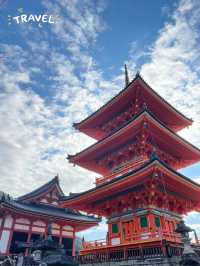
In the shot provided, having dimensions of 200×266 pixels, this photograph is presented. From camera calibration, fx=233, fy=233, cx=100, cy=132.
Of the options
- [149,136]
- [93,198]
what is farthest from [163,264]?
[149,136]

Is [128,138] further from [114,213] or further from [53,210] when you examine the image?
[53,210]

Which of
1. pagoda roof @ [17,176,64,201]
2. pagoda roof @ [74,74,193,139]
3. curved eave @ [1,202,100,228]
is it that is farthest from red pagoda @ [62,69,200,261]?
pagoda roof @ [17,176,64,201]

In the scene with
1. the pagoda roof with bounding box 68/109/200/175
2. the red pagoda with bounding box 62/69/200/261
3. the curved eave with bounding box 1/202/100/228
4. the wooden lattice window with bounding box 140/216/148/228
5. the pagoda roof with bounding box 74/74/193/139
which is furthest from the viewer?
the curved eave with bounding box 1/202/100/228

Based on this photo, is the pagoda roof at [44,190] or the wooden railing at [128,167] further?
the pagoda roof at [44,190]

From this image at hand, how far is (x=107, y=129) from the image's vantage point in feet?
70.3

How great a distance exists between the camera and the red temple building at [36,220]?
75.1ft

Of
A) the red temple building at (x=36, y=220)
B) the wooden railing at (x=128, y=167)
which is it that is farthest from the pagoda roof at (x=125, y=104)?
the red temple building at (x=36, y=220)

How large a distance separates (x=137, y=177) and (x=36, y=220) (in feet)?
53.5

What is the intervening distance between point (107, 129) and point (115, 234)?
910cm

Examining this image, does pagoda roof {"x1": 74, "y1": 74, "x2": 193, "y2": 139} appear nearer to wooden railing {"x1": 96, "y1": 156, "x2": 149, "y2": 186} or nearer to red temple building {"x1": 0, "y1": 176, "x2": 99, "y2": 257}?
wooden railing {"x1": 96, "y1": 156, "x2": 149, "y2": 186}

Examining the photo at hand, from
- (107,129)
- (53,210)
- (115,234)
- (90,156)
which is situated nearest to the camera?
(115,234)

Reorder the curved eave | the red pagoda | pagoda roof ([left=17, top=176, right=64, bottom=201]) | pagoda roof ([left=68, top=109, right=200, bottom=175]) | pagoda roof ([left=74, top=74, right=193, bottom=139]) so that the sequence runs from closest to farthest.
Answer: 1. the red pagoda
2. pagoda roof ([left=68, top=109, right=200, bottom=175])
3. pagoda roof ([left=74, top=74, right=193, bottom=139])
4. the curved eave
5. pagoda roof ([left=17, top=176, right=64, bottom=201])

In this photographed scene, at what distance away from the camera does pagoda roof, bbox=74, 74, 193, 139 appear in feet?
61.1

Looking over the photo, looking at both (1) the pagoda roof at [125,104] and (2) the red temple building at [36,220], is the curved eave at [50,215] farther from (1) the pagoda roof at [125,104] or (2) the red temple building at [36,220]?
(1) the pagoda roof at [125,104]
